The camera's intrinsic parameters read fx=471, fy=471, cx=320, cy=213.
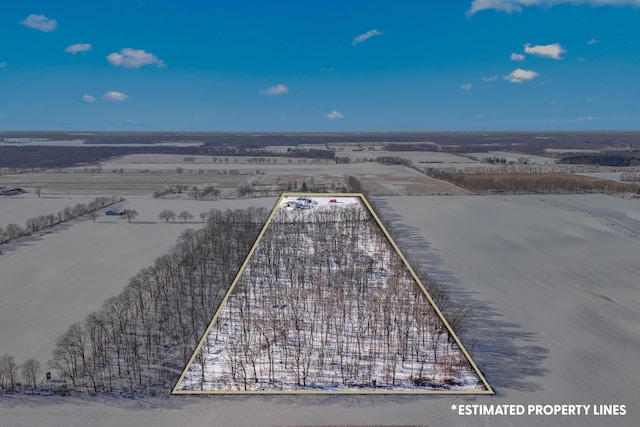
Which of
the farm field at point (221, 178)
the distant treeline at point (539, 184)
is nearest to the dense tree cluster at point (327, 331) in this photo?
the farm field at point (221, 178)

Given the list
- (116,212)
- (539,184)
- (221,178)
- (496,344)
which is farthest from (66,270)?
(539,184)

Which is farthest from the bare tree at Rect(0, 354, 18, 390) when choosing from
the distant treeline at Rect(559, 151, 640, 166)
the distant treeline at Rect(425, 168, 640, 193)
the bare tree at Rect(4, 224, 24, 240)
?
the distant treeline at Rect(559, 151, 640, 166)

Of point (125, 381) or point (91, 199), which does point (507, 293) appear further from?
point (91, 199)

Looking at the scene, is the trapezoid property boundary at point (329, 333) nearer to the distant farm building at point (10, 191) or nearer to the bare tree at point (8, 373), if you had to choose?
the bare tree at point (8, 373)

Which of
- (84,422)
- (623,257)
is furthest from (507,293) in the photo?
(84,422)

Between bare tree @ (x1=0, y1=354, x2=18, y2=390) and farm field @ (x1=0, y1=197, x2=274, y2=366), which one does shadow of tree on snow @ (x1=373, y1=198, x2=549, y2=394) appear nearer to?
bare tree @ (x1=0, y1=354, x2=18, y2=390)

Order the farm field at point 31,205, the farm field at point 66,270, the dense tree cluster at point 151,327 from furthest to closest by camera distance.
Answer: the farm field at point 31,205, the farm field at point 66,270, the dense tree cluster at point 151,327
